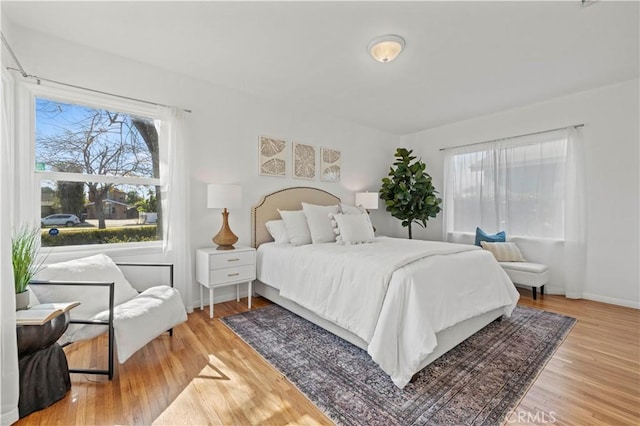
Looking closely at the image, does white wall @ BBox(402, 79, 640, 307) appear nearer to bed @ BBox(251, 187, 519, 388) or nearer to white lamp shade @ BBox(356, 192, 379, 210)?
bed @ BBox(251, 187, 519, 388)

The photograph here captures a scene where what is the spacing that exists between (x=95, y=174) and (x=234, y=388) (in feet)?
7.71

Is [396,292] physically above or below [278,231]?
below

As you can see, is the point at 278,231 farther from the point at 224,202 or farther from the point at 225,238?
the point at 224,202

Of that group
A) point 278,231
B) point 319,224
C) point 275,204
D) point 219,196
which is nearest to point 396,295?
point 319,224

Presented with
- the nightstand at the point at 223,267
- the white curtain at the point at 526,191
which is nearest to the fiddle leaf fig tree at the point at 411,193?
the white curtain at the point at 526,191

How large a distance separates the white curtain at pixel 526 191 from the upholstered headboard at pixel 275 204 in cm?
232

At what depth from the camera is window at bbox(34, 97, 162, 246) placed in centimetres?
248

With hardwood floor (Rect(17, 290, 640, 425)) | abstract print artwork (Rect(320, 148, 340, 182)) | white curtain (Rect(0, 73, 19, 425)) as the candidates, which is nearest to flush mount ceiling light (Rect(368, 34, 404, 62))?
abstract print artwork (Rect(320, 148, 340, 182))

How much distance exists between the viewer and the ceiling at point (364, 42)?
2080 millimetres

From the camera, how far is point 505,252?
3.89 m

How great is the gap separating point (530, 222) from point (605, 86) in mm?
1783

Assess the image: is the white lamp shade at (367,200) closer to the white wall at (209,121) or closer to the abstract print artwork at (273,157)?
the white wall at (209,121)

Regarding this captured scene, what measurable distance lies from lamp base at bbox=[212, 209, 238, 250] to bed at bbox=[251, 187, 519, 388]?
1.50ft

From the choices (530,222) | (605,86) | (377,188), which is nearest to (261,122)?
(377,188)
